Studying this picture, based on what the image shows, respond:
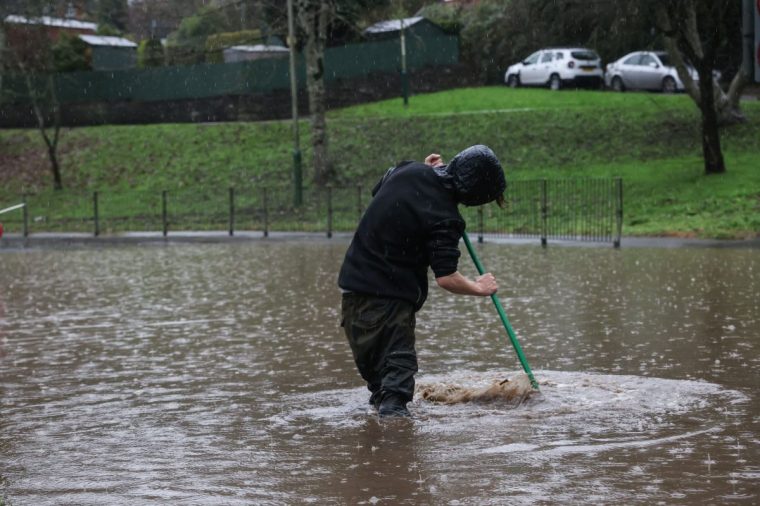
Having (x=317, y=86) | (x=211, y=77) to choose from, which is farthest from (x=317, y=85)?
(x=211, y=77)

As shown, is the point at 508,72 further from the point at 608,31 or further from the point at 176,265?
the point at 176,265

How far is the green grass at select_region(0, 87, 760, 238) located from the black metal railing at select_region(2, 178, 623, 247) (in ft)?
2.06

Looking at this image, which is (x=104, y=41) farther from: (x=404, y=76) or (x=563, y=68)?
(x=563, y=68)

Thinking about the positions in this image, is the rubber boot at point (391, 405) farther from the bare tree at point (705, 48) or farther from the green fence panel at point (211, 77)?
the green fence panel at point (211, 77)

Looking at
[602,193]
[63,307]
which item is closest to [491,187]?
[63,307]

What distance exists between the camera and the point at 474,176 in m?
7.37

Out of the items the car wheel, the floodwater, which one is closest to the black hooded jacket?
the floodwater

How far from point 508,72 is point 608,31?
1479 centimetres

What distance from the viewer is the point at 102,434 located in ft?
24.2

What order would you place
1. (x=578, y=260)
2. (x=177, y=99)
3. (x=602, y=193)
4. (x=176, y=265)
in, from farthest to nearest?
1. (x=177, y=99)
2. (x=602, y=193)
3. (x=176, y=265)
4. (x=578, y=260)

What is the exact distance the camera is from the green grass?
94.5 ft

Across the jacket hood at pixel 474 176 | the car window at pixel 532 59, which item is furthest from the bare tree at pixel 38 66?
the jacket hood at pixel 474 176

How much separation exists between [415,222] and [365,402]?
4.51 ft

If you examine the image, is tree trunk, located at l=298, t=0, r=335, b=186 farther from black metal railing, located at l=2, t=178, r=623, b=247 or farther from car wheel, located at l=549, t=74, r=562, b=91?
car wheel, located at l=549, t=74, r=562, b=91
